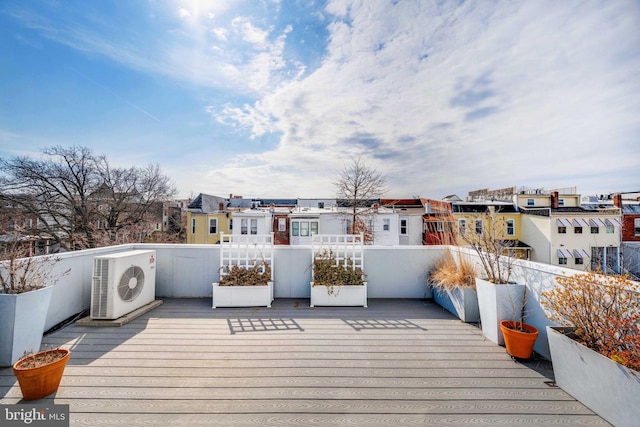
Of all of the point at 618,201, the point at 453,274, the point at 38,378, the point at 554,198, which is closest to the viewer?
the point at 38,378

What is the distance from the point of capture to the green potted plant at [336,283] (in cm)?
375

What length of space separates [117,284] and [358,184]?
35.9 feet

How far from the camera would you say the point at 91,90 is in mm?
6750

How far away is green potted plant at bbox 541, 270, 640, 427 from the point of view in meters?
1.41

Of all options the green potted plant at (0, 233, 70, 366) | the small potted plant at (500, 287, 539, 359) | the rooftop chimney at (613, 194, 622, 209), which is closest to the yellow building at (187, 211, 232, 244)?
the green potted plant at (0, 233, 70, 366)

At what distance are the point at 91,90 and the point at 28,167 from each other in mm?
8527

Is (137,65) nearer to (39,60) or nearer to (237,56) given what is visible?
(39,60)

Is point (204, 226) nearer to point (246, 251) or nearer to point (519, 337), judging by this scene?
point (246, 251)

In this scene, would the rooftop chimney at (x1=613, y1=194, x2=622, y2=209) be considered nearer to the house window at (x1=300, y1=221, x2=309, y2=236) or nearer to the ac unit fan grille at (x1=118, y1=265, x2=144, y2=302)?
the house window at (x1=300, y1=221, x2=309, y2=236)

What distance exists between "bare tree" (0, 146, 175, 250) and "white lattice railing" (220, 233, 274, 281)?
10076 mm

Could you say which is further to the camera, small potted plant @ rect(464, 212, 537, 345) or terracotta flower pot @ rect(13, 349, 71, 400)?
small potted plant @ rect(464, 212, 537, 345)

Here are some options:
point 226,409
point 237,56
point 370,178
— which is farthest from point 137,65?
point 370,178

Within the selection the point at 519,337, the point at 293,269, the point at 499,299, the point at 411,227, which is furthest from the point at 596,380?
the point at 411,227

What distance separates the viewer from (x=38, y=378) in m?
1.69
